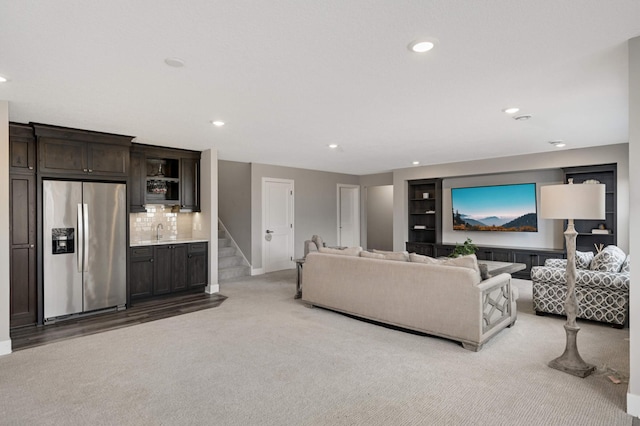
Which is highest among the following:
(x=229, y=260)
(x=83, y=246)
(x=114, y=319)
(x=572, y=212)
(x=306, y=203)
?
(x=306, y=203)

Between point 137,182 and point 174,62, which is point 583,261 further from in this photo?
point 137,182

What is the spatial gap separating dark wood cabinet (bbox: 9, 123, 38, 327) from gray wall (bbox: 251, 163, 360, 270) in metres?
3.63

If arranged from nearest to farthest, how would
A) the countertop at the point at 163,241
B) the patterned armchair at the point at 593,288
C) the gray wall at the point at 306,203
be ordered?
the patterned armchair at the point at 593,288
the countertop at the point at 163,241
the gray wall at the point at 306,203

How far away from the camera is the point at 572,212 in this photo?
2814 mm

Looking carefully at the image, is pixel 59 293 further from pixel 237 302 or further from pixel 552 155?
pixel 552 155

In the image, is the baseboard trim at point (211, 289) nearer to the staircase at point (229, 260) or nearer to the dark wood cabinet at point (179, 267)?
the dark wood cabinet at point (179, 267)

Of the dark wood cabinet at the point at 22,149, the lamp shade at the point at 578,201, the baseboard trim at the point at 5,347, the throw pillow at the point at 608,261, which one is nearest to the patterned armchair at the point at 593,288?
the throw pillow at the point at 608,261

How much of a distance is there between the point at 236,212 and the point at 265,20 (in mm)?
5851

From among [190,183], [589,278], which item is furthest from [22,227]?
[589,278]

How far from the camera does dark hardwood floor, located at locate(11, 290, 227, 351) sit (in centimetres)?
372

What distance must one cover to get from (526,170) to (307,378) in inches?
234

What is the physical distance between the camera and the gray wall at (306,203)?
722 cm

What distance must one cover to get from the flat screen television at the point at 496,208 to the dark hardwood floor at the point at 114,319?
5285 mm

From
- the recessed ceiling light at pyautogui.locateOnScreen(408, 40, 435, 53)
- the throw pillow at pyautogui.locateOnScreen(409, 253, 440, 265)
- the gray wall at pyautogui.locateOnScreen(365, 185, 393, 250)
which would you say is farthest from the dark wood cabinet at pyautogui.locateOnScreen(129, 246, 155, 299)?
the gray wall at pyautogui.locateOnScreen(365, 185, 393, 250)
